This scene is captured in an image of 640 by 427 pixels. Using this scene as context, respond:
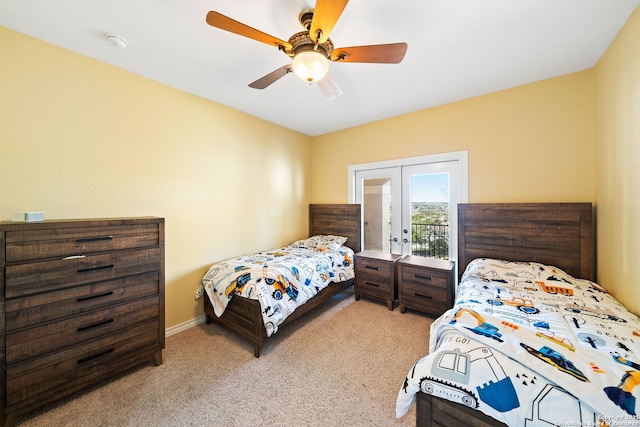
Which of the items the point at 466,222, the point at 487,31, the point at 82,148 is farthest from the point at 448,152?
the point at 82,148

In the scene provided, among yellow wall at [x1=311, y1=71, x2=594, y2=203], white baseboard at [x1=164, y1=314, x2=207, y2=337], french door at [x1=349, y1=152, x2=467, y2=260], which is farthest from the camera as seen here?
french door at [x1=349, y1=152, x2=467, y2=260]

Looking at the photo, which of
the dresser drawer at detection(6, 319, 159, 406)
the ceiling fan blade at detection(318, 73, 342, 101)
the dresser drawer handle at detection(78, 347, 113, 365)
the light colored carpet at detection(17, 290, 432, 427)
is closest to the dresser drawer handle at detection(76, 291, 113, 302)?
the dresser drawer at detection(6, 319, 159, 406)

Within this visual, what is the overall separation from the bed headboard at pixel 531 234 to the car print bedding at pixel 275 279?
1603 millimetres

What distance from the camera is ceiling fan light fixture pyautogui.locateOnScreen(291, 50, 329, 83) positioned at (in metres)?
1.45

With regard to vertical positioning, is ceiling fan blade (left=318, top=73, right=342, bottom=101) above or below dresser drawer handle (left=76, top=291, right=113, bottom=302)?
above

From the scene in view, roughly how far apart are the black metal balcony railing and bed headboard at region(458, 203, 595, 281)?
11.8 inches

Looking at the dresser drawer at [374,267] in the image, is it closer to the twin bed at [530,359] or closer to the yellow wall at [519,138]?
the twin bed at [530,359]

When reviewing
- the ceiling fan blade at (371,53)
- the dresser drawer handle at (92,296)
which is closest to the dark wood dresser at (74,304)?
the dresser drawer handle at (92,296)

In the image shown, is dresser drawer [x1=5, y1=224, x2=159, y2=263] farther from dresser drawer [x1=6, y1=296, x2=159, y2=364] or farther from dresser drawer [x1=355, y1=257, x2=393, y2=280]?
dresser drawer [x1=355, y1=257, x2=393, y2=280]

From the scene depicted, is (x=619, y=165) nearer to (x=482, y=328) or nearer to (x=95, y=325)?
(x=482, y=328)

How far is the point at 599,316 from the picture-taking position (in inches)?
55.4

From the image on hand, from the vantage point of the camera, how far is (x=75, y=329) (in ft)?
5.24

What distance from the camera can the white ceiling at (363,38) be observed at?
4.83 feet

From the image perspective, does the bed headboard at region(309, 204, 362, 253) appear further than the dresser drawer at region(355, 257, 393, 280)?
Yes
